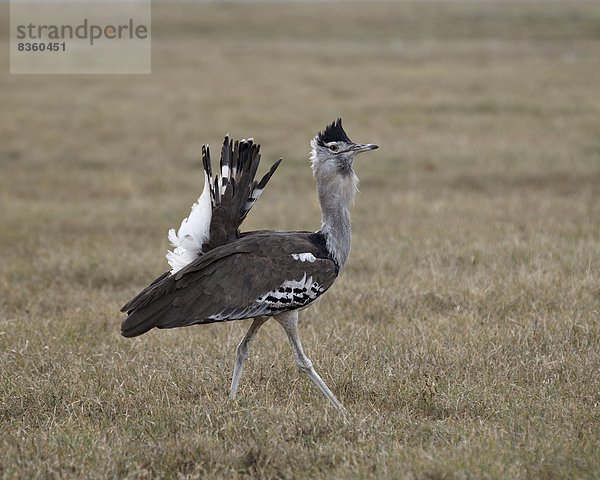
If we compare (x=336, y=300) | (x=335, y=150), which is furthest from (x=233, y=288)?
(x=336, y=300)

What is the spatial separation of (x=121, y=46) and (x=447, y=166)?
24171mm

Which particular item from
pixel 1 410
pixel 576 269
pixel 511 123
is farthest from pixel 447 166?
pixel 1 410

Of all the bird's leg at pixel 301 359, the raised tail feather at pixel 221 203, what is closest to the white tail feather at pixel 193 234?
the raised tail feather at pixel 221 203

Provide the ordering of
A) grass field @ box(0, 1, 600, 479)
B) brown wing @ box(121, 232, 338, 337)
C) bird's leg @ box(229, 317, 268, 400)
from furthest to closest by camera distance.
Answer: bird's leg @ box(229, 317, 268, 400) → brown wing @ box(121, 232, 338, 337) → grass field @ box(0, 1, 600, 479)

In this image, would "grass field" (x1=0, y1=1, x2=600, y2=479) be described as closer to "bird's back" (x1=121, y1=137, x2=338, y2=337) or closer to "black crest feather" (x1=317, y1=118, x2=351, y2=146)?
"bird's back" (x1=121, y1=137, x2=338, y2=337)

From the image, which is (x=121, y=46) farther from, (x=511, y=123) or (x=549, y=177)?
(x=549, y=177)

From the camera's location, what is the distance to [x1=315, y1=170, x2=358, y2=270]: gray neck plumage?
204 inches

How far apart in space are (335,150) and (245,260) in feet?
2.90

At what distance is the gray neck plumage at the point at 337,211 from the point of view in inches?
204

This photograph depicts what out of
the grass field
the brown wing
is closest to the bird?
the brown wing

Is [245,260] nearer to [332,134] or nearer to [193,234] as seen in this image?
[193,234]

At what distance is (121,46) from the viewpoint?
34656 millimetres

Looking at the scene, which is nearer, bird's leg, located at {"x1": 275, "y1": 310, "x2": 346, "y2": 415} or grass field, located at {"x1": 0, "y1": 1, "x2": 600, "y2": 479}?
grass field, located at {"x1": 0, "y1": 1, "x2": 600, "y2": 479}

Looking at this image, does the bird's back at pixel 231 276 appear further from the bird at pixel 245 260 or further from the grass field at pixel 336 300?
the grass field at pixel 336 300
